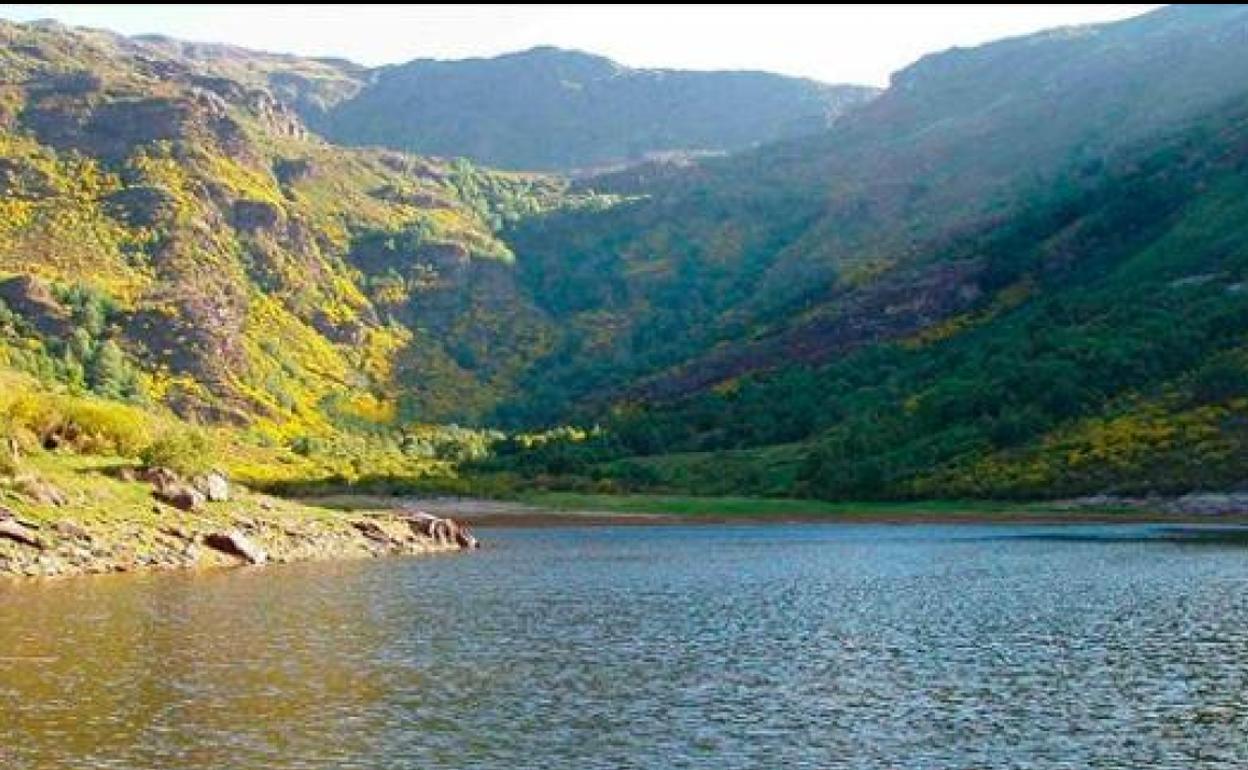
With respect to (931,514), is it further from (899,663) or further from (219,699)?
(219,699)

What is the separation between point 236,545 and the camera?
109500 millimetres

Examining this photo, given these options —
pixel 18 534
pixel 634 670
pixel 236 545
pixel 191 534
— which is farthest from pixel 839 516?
pixel 634 670

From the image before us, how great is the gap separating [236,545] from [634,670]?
6064cm

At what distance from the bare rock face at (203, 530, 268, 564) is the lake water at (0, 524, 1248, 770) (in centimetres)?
865

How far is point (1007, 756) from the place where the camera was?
40.5 meters

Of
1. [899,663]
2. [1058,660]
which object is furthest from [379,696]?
[1058,660]

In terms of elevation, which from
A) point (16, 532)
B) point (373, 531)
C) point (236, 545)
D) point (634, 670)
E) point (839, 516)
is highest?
point (839, 516)

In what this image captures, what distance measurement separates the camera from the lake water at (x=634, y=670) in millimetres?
41781

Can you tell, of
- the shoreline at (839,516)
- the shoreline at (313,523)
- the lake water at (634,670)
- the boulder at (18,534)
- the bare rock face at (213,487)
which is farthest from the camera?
the shoreline at (839,516)

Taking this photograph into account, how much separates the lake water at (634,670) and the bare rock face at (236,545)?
865 centimetres

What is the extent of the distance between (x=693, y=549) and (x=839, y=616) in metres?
62.3

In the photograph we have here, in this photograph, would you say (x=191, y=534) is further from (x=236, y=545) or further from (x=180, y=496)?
(x=180, y=496)

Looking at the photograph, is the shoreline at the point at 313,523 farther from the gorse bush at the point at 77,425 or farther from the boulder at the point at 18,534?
the gorse bush at the point at 77,425

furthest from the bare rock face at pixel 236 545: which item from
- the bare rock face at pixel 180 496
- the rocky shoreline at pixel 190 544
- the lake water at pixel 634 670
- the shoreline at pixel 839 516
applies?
the shoreline at pixel 839 516
